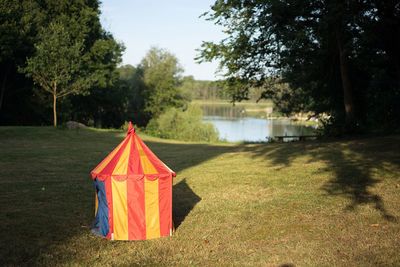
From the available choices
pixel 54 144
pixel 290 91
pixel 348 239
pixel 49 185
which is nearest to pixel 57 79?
pixel 54 144

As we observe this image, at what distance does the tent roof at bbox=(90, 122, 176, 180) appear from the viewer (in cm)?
690

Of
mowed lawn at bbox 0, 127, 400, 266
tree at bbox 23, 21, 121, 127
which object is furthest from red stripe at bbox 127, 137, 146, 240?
tree at bbox 23, 21, 121, 127

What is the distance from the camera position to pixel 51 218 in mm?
8039

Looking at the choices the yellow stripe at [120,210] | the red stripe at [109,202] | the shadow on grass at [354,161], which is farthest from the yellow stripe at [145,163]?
the shadow on grass at [354,161]

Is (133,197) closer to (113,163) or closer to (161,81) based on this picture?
(113,163)

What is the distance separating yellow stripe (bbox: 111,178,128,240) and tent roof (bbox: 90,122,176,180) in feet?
0.46

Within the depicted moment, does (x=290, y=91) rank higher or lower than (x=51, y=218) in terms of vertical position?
higher

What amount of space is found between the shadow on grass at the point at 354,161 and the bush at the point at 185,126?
29.5 m

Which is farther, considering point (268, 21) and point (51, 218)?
point (268, 21)

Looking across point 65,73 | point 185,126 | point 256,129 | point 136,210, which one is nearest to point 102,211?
point 136,210

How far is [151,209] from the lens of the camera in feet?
23.0

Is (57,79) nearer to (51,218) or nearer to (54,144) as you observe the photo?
(54,144)

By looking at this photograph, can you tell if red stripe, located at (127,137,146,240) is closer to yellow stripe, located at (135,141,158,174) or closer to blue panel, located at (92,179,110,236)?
yellow stripe, located at (135,141,158,174)

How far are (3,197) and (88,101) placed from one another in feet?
133
